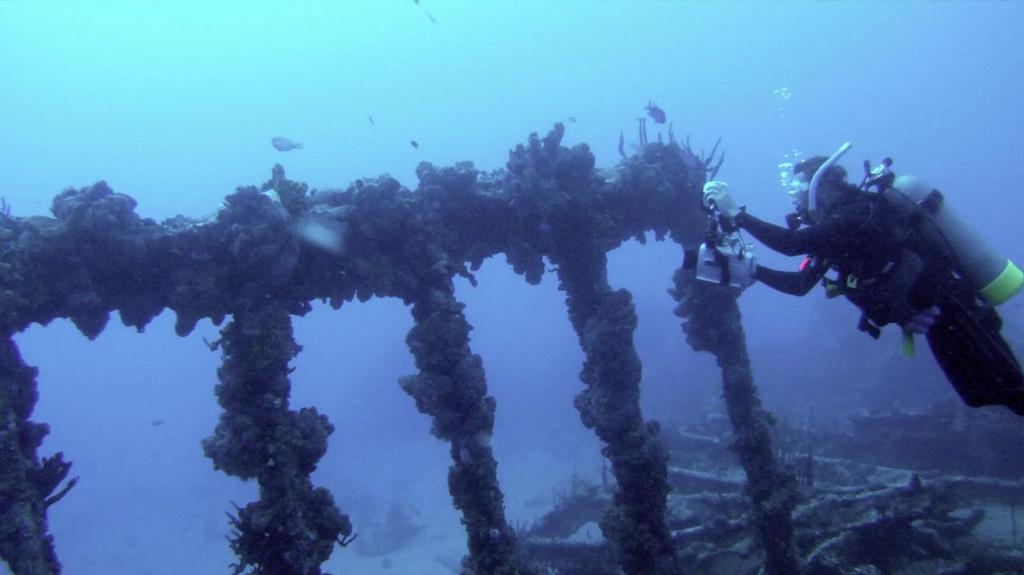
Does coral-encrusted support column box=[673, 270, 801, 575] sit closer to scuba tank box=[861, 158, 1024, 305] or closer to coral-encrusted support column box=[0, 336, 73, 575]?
scuba tank box=[861, 158, 1024, 305]

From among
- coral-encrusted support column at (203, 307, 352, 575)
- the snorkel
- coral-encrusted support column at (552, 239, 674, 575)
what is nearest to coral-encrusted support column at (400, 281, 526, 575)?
coral-encrusted support column at (203, 307, 352, 575)

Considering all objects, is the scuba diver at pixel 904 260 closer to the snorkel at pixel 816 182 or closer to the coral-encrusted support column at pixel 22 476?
the snorkel at pixel 816 182

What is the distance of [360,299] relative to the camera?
8.96 metres

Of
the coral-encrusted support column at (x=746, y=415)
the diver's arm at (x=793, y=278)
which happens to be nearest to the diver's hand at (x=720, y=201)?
the diver's arm at (x=793, y=278)

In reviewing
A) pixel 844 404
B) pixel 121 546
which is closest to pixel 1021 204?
pixel 844 404

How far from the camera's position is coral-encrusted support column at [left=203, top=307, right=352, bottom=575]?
6797mm

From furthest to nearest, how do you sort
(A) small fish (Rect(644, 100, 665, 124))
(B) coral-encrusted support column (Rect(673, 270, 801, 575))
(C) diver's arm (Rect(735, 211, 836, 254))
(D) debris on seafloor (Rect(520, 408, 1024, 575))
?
(A) small fish (Rect(644, 100, 665, 124)) < (D) debris on seafloor (Rect(520, 408, 1024, 575)) < (B) coral-encrusted support column (Rect(673, 270, 801, 575)) < (C) diver's arm (Rect(735, 211, 836, 254))

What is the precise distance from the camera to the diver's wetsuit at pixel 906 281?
19.7 feet

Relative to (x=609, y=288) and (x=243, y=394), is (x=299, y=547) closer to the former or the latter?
(x=243, y=394)

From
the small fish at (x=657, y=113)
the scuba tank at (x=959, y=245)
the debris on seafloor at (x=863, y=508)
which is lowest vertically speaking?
the debris on seafloor at (x=863, y=508)

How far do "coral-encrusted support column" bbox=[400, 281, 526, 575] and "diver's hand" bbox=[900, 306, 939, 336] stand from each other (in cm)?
503

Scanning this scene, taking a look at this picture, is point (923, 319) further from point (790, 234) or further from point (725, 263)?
point (725, 263)

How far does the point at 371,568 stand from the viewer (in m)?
24.9

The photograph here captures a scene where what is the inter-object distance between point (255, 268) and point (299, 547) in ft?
11.2
